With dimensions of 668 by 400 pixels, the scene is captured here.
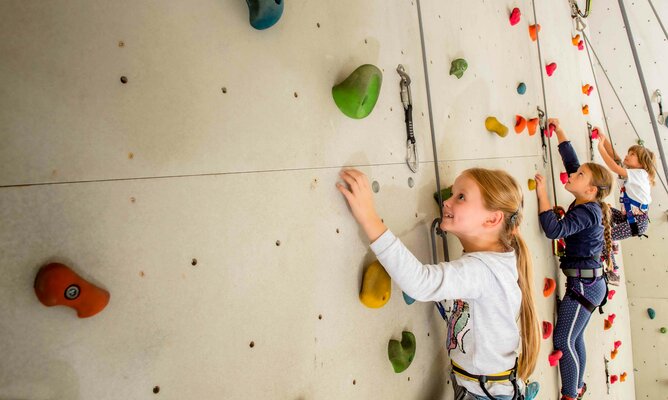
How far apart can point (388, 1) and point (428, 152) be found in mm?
550

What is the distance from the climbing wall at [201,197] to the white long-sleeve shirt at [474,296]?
0.42ft

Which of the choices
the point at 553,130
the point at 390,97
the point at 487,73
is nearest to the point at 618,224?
the point at 553,130

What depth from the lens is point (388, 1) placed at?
124 centimetres

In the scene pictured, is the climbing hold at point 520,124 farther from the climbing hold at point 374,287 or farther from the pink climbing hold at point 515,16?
the climbing hold at point 374,287

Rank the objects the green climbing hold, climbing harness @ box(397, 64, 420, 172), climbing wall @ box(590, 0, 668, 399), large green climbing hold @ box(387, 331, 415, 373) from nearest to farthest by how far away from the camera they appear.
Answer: large green climbing hold @ box(387, 331, 415, 373)
climbing harness @ box(397, 64, 420, 172)
the green climbing hold
climbing wall @ box(590, 0, 668, 399)

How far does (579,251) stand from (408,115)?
156 cm

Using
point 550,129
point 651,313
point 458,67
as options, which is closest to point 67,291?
point 458,67

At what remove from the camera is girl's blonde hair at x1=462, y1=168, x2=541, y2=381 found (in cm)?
118

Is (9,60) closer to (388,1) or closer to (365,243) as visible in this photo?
(365,243)

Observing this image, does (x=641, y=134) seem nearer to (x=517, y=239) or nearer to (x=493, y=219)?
(x=517, y=239)

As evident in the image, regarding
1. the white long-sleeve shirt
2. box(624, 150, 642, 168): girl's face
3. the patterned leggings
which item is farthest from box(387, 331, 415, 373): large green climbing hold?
box(624, 150, 642, 168): girl's face

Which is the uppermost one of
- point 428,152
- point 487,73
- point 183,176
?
point 487,73

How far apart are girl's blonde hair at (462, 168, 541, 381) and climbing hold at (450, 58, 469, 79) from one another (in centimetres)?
51

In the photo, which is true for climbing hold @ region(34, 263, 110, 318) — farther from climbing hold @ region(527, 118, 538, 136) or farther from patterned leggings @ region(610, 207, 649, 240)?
patterned leggings @ region(610, 207, 649, 240)
